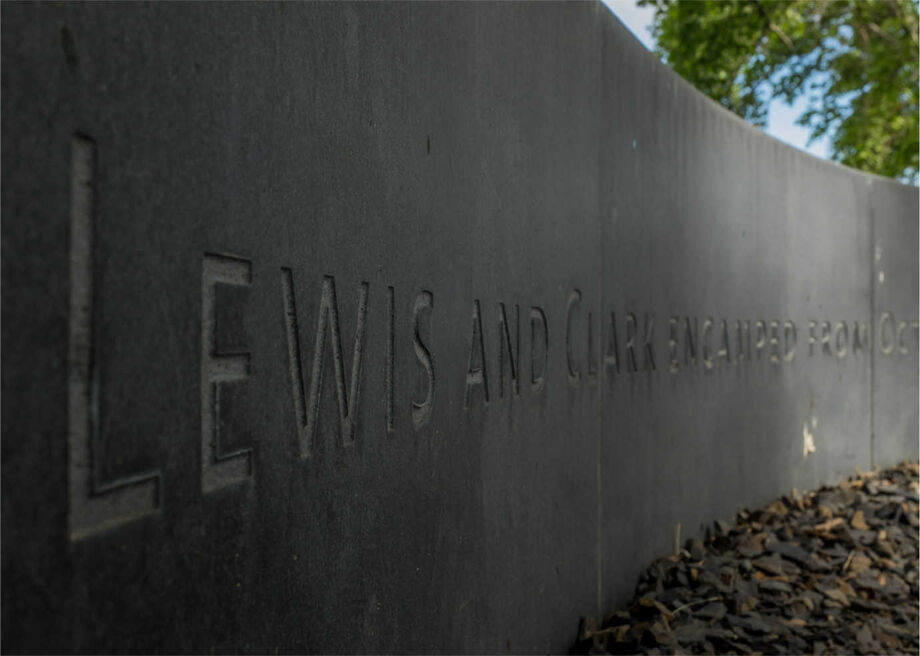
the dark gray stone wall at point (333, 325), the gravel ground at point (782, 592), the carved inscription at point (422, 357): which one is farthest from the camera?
the gravel ground at point (782, 592)

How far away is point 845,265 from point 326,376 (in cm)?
715

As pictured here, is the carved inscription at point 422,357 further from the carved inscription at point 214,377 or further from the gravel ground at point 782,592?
the gravel ground at point 782,592

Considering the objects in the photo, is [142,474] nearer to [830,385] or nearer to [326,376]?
[326,376]

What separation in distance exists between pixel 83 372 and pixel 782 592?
426 cm

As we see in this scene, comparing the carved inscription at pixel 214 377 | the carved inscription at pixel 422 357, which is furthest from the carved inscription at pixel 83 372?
the carved inscription at pixel 422 357

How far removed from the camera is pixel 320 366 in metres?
2.07

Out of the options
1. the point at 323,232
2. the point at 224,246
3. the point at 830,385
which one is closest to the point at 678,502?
the point at 830,385

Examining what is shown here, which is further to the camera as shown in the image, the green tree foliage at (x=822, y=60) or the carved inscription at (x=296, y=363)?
the green tree foliage at (x=822, y=60)

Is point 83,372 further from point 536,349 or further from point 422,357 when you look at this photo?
point 536,349

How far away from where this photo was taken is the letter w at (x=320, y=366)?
1.95 m

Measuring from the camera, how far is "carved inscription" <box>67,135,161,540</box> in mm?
1340

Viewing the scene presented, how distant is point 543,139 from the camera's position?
3682 mm

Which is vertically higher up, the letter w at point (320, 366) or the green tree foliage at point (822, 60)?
the green tree foliage at point (822, 60)

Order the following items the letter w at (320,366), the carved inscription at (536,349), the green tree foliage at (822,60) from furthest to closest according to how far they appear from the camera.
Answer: the green tree foliage at (822,60) < the carved inscription at (536,349) < the letter w at (320,366)
